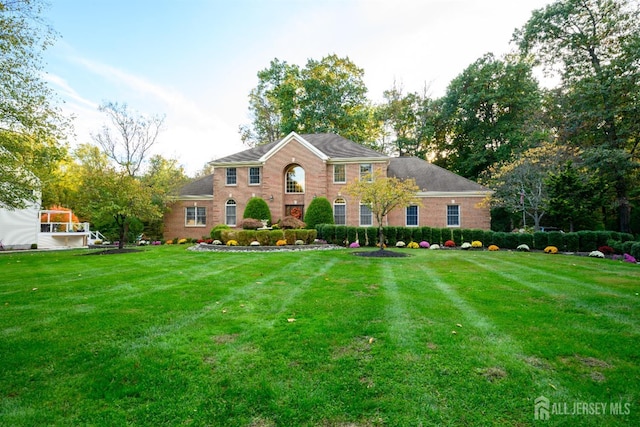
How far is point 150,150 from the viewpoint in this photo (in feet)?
95.3

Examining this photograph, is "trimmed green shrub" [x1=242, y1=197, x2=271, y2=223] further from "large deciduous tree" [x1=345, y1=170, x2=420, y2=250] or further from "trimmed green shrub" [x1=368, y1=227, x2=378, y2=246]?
"large deciduous tree" [x1=345, y1=170, x2=420, y2=250]

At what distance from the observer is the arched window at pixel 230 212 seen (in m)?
25.0

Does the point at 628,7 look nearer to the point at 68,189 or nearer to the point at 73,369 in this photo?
the point at 73,369

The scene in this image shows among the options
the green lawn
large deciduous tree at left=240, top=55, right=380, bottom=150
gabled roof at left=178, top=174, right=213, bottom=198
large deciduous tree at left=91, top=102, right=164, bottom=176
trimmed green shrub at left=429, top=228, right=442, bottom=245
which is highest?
large deciduous tree at left=240, top=55, right=380, bottom=150

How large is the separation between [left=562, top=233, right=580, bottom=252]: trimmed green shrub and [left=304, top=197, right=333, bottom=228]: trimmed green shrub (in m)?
12.8

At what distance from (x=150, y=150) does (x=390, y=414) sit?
1266 inches

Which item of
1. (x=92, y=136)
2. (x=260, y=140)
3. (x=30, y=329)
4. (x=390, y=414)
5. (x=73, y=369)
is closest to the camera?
(x=390, y=414)

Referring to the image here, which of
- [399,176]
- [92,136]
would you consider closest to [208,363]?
[399,176]

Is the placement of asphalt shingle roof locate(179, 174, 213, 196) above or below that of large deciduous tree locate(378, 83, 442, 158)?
below

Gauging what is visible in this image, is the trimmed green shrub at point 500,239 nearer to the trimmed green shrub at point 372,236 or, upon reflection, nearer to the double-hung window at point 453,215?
the trimmed green shrub at point 372,236

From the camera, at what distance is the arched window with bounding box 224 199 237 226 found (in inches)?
984

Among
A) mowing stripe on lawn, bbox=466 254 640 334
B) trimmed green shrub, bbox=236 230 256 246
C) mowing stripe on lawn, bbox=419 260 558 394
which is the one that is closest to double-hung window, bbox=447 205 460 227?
mowing stripe on lawn, bbox=466 254 640 334

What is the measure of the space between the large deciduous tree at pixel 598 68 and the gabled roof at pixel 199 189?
2691 centimetres

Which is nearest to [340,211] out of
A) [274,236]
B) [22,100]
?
[274,236]
